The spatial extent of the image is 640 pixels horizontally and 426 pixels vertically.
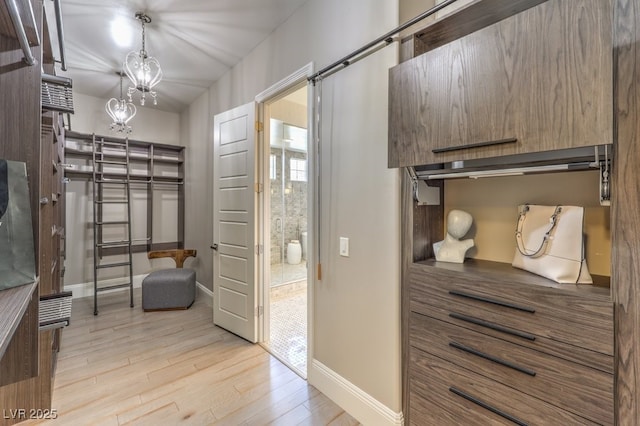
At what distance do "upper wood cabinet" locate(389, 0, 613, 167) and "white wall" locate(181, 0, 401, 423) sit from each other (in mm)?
360

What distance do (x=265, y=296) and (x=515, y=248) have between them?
2.18 metres

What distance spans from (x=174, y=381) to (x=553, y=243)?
8.55 feet

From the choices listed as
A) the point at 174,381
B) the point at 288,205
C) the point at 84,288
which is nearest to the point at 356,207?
the point at 174,381

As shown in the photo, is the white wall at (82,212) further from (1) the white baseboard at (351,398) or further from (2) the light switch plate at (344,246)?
(2) the light switch plate at (344,246)

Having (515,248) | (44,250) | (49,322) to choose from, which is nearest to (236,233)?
(44,250)

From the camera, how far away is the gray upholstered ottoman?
359cm

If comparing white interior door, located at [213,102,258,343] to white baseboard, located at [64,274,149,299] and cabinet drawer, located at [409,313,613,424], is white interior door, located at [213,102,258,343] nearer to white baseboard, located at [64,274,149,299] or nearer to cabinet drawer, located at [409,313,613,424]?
cabinet drawer, located at [409,313,613,424]

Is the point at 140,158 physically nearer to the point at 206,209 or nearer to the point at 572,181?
the point at 206,209

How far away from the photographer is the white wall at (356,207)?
5.54 feet

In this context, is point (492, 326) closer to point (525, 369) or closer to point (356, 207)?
point (525, 369)

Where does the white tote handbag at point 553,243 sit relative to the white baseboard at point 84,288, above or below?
above

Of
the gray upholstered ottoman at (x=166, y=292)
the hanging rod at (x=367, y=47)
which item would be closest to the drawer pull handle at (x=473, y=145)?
the hanging rod at (x=367, y=47)

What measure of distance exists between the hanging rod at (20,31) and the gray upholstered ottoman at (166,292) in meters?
3.17

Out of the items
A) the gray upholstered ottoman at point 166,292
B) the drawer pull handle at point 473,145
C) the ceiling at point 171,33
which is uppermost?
the ceiling at point 171,33
